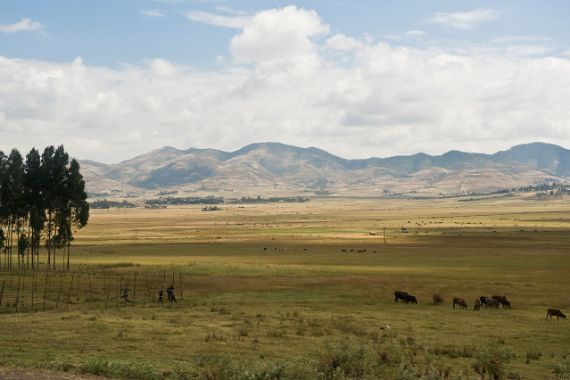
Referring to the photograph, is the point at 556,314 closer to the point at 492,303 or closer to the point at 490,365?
the point at 492,303

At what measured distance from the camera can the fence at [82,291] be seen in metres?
44.1

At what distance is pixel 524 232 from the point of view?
154625 millimetres

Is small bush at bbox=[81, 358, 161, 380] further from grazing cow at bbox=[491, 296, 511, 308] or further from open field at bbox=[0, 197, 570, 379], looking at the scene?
grazing cow at bbox=[491, 296, 511, 308]

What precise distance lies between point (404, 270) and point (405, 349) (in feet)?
158

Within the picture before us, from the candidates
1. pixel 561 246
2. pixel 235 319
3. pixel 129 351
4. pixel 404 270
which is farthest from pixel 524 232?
pixel 129 351

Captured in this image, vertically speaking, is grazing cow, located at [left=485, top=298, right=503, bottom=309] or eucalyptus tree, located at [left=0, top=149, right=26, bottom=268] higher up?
eucalyptus tree, located at [left=0, top=149, right=26, bottom=268]

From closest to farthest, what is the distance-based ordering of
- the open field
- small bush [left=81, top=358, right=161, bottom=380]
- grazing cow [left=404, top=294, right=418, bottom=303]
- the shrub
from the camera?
small bush [left=81, top=358, right=161, bottom=380] < the shrub < the open field < grazing cow [left=404, top=294, right=418, bottom=303]

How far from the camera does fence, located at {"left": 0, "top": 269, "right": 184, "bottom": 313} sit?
4406 centimetres

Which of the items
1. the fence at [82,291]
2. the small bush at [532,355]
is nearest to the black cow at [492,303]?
the small bush at [532,355]

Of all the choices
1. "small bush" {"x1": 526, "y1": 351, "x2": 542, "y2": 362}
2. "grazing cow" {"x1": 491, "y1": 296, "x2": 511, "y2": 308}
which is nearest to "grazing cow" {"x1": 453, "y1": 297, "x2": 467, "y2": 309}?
"grazing cow" {"x1": 491, "y1": 296, "x2": 511, "y2": 308}

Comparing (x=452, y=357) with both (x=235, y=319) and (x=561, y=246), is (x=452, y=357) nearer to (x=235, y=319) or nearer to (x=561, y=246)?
(x=235, y=319)

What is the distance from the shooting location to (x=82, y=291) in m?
52.7

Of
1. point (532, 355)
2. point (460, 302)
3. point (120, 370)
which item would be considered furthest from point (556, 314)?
point (120, 370)

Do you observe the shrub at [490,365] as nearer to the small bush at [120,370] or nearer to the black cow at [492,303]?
the small bush at [120,370]
